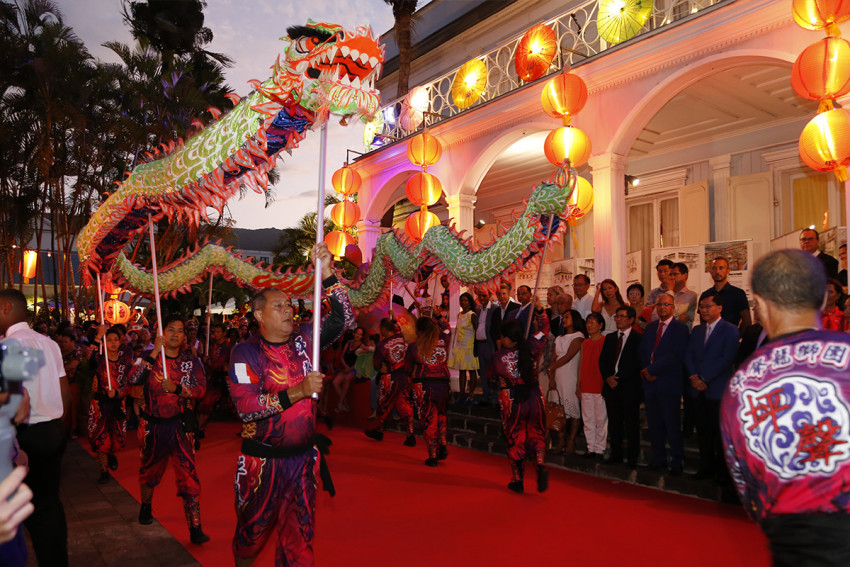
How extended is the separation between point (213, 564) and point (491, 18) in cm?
1551

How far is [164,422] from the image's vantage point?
5.40m

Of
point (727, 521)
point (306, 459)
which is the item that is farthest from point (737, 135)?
point (306, 459)

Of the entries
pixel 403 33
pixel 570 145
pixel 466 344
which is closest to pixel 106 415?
pixel 466 344

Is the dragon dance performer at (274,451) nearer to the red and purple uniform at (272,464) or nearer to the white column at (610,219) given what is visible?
the red and purple uniform at (272,464)

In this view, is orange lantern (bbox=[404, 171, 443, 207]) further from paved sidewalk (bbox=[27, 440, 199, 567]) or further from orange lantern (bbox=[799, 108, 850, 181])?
paved sidewalk (bbox=[27, 440, 199, 567])

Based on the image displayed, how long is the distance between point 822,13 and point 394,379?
6939 millimetres

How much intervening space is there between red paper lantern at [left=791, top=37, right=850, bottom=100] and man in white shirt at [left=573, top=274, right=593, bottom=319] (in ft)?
11.3

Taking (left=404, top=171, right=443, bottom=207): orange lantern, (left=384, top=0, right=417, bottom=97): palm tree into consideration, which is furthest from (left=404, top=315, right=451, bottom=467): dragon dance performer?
(left=384, top=0, right=417, bottom=97): palm tree

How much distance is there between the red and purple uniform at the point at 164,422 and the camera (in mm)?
5348

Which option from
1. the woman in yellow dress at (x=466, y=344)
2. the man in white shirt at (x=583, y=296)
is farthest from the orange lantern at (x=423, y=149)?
the man in white shirt at (x=583, y=296)

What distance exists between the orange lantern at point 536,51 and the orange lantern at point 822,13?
4.22 meters

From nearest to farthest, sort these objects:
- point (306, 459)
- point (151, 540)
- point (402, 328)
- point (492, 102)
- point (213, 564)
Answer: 1. point (306, 459)
2. point (213, 564)
3. point (151, 540)
4. point (402, 328)
5. point (492, 102)

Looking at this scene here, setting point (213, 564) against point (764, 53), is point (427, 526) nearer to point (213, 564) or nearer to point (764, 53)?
point (213, 564)

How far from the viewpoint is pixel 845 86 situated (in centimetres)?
612
